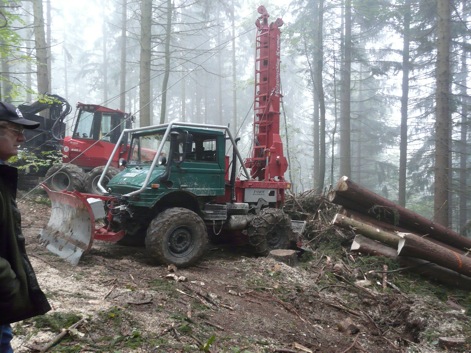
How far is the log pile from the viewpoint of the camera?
696cm

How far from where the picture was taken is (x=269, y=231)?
7.71 metres

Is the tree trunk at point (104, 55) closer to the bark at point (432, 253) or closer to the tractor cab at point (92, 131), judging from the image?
the tractor cab at point (92, 131)

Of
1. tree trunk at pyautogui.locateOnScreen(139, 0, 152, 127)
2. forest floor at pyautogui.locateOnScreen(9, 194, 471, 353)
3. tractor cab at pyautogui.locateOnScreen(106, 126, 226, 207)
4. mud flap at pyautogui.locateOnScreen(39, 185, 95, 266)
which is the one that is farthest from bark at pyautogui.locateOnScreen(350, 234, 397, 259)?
tree trunk at pyautogui.locateOnScreen(139, 0, 152, 127)

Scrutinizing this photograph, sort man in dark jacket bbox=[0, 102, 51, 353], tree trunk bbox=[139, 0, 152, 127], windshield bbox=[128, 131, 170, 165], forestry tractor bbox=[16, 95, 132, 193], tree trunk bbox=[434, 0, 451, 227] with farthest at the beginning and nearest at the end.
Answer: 1. tree trunk bbox=[139, 0, 152, 127]
2. forestry tractor bbox=[16, 95, 132, 193]
3. tree trunk bbox=[434, 0, 451, 227]
4. windshield bbox=[128, 131, 170, 165]
5. man in dark jacket bbox=[0, 102, 51, 353]

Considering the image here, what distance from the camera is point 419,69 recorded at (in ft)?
67.1

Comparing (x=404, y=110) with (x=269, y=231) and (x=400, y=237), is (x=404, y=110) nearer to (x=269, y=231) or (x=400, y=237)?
(x=400, y=237)

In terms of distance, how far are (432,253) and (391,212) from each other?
1.52 meters

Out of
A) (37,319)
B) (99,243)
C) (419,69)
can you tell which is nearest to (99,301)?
(37,319)

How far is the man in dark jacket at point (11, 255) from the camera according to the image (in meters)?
1.84

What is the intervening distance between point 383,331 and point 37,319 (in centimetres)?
456

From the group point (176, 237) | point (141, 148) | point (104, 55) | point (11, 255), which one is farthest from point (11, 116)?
point (104, 55)

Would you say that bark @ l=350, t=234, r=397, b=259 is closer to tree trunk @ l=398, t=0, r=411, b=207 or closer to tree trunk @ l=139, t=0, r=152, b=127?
tree trunk @ l=139, t=0, r=152, b=127

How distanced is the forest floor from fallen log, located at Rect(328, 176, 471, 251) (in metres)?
1.23

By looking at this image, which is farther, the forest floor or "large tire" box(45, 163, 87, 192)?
"large tire" box(45, 163, 87, 192)
